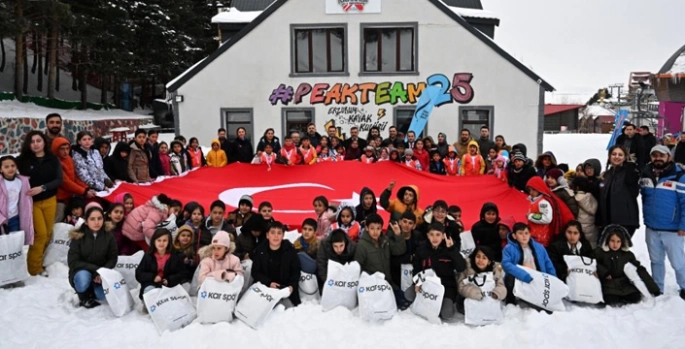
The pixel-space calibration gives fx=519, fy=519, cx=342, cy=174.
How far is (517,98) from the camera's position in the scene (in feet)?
52.6

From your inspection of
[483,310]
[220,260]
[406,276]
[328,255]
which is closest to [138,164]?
[220,260]

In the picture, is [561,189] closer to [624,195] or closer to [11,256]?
[624,195]

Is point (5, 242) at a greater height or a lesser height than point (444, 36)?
lesser

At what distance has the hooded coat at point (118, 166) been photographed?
26.6 ft

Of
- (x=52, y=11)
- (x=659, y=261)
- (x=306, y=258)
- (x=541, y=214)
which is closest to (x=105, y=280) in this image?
(x=306, y=258)

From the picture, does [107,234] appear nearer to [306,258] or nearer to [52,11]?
[306,258]

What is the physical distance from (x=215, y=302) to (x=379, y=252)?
176 centimetres

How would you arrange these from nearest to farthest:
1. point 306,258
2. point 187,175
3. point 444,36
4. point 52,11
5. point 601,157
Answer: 1. point 306,258
2. point 187,175
3. point 444,36
4. point 601,157
5. point 52,11

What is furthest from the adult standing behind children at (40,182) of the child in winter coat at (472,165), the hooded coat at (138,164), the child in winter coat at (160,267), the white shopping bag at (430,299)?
the child in winter coat at (472,165)

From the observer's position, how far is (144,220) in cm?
633

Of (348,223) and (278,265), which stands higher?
(348,223)

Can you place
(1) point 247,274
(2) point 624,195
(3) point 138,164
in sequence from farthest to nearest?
(3) point 138,164 < (2) point 624,195 < (1) point 247,274

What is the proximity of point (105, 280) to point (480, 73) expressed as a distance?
43.7ft

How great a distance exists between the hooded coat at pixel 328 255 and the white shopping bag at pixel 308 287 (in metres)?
0.10
